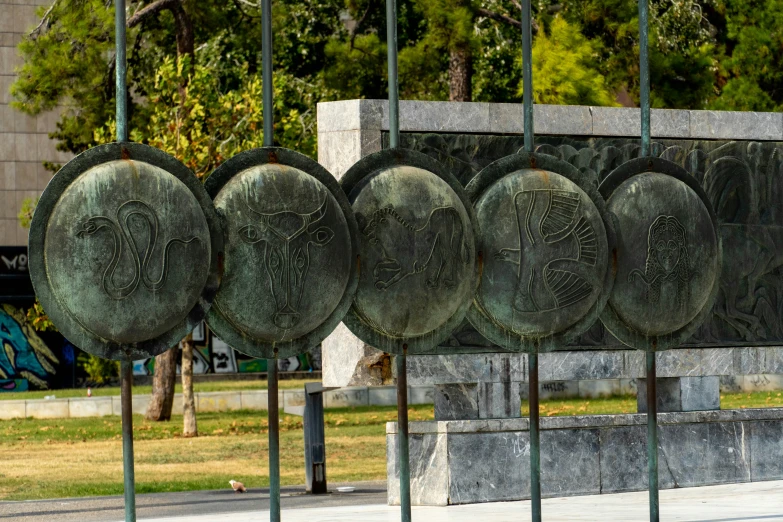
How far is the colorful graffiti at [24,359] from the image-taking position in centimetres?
3903

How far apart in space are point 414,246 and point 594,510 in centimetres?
450

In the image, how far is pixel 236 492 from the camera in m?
15.9

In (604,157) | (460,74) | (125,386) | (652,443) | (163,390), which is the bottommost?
(163,390)

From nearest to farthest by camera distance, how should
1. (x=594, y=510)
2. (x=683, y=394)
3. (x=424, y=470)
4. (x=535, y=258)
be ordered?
(x=535, y=258) → (x=594, y=510) → (x=424, y=470) → (x=683, y=394)

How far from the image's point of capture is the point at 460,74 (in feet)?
86.1

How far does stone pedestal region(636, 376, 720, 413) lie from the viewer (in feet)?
47.0

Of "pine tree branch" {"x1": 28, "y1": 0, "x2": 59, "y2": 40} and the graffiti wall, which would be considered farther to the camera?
the graffiti wall

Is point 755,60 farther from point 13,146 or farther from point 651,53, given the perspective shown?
point 13,146

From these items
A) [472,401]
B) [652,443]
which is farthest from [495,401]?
[652,443]

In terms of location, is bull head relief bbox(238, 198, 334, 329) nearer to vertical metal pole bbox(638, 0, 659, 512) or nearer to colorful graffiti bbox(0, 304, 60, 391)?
vertical metal pole bbox(638, 0, 659, 512)

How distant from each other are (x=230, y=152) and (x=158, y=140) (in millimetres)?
1310

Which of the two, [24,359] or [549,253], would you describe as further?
[24,359]

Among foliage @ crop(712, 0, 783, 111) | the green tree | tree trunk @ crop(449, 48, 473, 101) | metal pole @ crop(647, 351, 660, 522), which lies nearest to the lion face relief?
metal pole @ crop(647, 351, 660, 522)

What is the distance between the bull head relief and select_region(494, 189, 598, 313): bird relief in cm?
131
